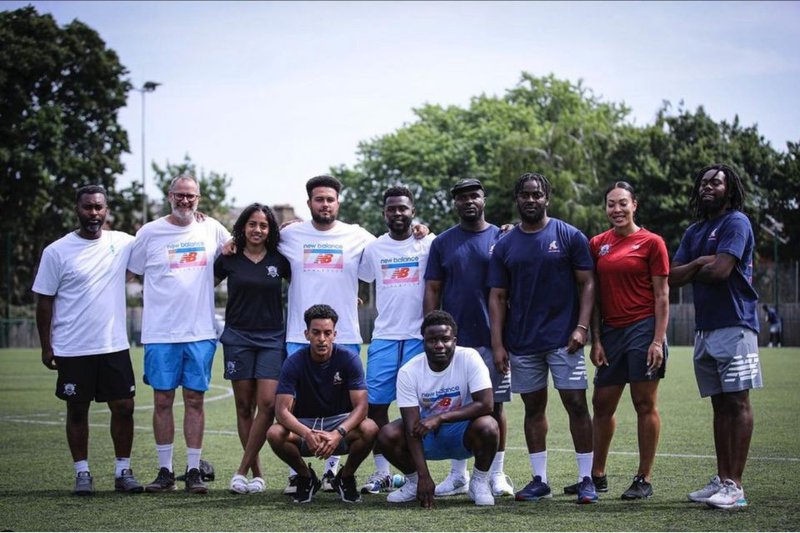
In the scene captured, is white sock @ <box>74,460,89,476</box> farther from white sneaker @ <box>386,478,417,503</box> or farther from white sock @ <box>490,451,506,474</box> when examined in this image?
white sock @ <box>490,451,506,474</box>

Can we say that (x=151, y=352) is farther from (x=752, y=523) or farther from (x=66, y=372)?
(x=752, y=523)

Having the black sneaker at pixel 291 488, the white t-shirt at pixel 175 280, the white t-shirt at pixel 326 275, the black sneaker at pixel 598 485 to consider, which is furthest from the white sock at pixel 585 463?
the white t-shirt at pixel 175 280

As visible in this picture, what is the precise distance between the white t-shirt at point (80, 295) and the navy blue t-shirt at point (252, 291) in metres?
1.02

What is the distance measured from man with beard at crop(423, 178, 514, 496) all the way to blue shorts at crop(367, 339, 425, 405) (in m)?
0.42

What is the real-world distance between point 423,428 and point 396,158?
174 ft

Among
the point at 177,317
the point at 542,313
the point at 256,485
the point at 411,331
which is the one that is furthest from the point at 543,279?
the point at 177,317

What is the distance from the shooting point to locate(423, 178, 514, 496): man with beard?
8344 millimetres

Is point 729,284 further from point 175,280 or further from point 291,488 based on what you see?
point 175,280

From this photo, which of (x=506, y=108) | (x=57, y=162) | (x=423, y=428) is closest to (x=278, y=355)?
(x=423, y=428)

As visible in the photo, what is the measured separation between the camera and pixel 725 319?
7.63m

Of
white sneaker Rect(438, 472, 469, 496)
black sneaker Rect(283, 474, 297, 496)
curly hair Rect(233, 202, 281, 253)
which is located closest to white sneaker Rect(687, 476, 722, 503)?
white sneaker Rect(438, 472, 469, 496)

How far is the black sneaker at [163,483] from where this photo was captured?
8.55 metres

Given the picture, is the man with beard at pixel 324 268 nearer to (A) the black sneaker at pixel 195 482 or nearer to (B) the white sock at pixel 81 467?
(A) the black sneaker at pixel 195 482

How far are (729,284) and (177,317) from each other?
14.9 ft
